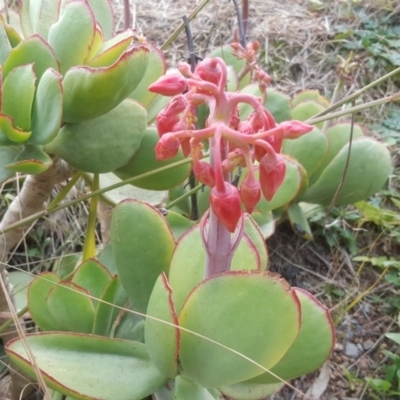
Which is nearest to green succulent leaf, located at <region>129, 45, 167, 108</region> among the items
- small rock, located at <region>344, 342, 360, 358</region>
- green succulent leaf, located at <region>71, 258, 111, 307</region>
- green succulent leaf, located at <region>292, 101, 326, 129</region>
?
green succulent leaf, located at <region>71, 258, 111, 307</region>

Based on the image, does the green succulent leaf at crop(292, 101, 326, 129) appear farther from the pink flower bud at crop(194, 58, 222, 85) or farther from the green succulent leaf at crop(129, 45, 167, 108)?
the pink flower bud at crop(194, 58, 222, 85)

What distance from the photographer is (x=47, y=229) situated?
1.34m

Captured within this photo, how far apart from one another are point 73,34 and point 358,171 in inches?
27.7

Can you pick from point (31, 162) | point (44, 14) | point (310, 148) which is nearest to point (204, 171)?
point (31, 162)

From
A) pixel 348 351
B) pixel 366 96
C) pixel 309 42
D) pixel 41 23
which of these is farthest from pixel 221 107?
pixel 309 42

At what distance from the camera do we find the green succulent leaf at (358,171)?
1202mm

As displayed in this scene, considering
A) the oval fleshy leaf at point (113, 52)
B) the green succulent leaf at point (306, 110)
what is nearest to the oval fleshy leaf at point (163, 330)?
the oval fleshy leaf at point (113, 52)

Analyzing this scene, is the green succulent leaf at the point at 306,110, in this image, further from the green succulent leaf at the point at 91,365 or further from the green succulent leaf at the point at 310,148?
the green succulent leaf at the point at 91,365

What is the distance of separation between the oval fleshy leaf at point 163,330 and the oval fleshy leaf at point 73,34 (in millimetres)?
382

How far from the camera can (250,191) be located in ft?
1.79

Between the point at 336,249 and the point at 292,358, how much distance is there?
2.50ft

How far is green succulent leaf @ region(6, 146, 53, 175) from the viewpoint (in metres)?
0.70

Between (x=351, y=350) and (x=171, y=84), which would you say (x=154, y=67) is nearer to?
(x=171, y=84)

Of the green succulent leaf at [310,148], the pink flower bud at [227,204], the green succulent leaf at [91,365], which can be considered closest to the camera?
the pink flower bud at [227,204]
